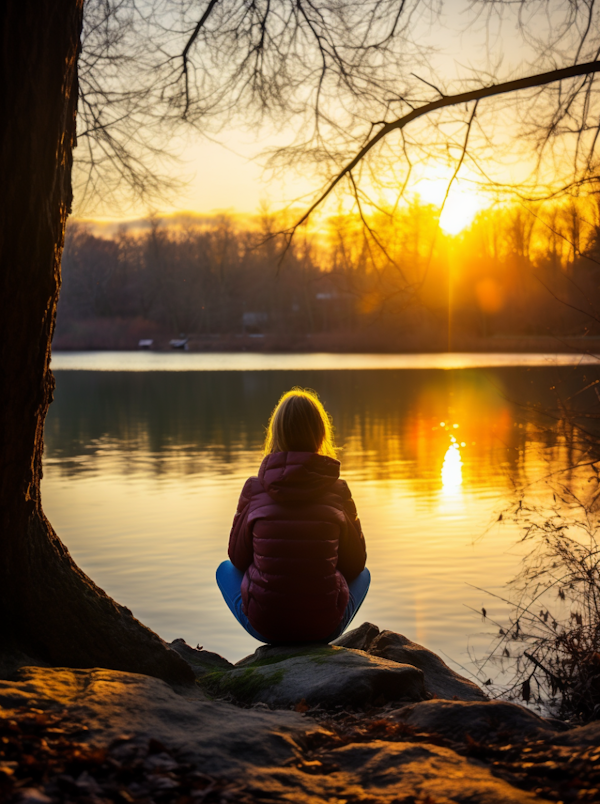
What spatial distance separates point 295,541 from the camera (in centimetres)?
372

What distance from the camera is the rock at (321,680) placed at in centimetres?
341

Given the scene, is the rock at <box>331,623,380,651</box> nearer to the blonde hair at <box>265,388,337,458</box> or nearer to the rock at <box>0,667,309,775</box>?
the blonde hair at <box>265,388,337,458</box>

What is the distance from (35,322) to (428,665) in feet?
8.90

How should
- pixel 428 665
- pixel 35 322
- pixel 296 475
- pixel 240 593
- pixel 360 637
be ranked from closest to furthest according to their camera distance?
pixel 35 322 < pixel 296 475 < pixel 240 593 < pixel 428 665 < pixel 360 637

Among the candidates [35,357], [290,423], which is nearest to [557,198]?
[290,423]

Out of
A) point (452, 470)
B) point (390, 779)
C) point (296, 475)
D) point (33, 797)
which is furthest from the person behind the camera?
point (452, 470)

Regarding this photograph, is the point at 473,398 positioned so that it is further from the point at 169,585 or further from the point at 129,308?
the point at 129,308

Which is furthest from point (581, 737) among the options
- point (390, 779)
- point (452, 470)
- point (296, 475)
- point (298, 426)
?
point (452, 470)

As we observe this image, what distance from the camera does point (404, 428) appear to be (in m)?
18.5

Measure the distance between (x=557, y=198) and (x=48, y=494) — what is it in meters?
8.35

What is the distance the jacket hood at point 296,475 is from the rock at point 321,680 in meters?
0.74

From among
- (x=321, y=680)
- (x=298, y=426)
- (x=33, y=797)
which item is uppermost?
(x=298, y=426)

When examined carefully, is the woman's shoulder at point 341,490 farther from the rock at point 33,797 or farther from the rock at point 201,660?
the rock at point 33,797

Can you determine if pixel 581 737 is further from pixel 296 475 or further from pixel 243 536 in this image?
pixel 243 536
